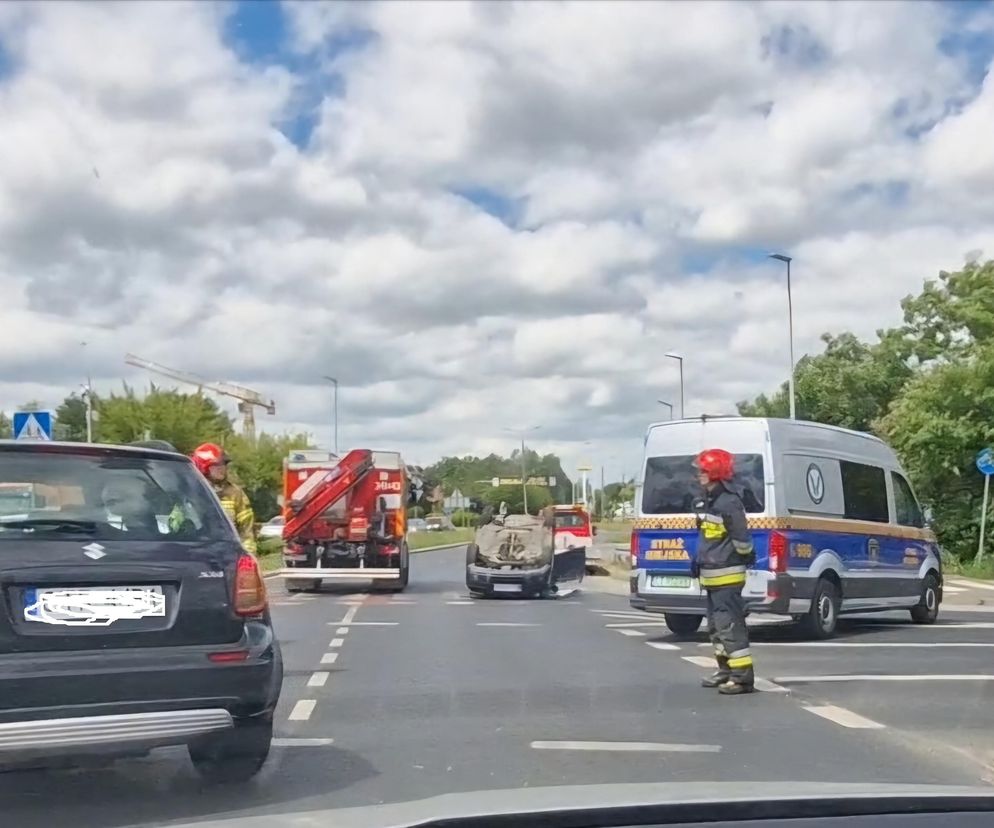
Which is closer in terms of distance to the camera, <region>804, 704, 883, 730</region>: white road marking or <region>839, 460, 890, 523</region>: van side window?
<region>804, 704, 883, 730</region>: white road marking

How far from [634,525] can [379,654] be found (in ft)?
12.3

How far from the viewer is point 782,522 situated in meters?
13.8

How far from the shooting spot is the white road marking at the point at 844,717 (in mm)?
8539

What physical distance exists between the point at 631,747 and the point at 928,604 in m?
10.6

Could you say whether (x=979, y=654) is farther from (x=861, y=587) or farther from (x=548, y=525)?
(x=548, y=525)

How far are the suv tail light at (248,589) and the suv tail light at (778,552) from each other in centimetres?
828

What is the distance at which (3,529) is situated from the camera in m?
5.74

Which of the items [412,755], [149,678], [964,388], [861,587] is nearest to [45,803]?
[149,678]

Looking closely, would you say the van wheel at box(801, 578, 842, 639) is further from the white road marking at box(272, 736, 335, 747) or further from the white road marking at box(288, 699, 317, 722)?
the white road marking at box(272, 736, 335, 747)

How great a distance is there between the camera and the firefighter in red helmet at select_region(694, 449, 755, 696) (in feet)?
32.6

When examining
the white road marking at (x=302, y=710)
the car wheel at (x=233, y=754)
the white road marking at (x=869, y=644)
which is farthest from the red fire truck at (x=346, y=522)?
the car wheel at (x=233, y=754)

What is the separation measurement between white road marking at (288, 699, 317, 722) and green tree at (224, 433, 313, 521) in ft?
172

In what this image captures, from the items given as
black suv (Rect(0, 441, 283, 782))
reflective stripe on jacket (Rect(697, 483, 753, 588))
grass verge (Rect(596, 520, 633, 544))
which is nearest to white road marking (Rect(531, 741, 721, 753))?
black suv (Rect(0, 441, 283, 782))

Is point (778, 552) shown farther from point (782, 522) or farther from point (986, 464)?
point (986, 464)
